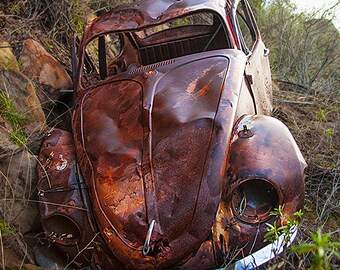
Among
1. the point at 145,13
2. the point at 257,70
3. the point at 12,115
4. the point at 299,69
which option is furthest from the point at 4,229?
the point at 299,69

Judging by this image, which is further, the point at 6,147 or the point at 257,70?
the point at 257,70

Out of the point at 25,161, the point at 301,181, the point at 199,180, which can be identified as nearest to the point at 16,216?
the point at 25,161

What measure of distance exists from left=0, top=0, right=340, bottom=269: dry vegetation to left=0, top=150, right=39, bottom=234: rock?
20 cm

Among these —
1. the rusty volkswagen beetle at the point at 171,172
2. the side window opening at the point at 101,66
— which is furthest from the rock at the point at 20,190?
the side window opening at the point at 101,66

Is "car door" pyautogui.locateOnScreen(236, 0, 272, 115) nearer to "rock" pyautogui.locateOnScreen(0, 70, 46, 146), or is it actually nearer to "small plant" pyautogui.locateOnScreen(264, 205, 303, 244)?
"small plant" pyautogui.locateOnScreen(264, 205, 303, 244)

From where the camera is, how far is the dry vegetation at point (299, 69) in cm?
379

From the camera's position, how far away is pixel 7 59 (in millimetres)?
4164

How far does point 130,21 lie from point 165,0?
1.32 feet

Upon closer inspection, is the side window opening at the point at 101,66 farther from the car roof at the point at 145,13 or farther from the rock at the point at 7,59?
the rock at the point at 7,59

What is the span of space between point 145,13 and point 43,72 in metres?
1.61

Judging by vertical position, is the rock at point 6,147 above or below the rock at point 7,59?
below

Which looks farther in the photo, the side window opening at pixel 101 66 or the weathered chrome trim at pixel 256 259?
the side window opening at pixel 101 66

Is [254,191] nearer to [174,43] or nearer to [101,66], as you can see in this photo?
[101,66]

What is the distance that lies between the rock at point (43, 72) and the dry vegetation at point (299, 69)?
246 millimetres
